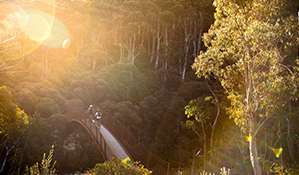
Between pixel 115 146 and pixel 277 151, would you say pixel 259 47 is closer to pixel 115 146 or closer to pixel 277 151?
pixel 115 146

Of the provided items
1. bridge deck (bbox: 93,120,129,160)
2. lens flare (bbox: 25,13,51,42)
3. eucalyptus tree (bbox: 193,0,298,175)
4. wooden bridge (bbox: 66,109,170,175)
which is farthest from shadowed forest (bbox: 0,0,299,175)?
bridge deck (bbox: 93,120,129,160)

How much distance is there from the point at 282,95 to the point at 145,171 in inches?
212

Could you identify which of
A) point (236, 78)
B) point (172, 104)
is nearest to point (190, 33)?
point (172, 104)

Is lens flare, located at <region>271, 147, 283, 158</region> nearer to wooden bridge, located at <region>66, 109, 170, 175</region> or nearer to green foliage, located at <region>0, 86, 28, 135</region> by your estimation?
wooden bridge, located at <region>66, 109, 170, 175</region>

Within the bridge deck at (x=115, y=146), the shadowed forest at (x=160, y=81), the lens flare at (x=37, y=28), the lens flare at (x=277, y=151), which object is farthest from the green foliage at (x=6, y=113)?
the lens flare at (x=37, y=28)

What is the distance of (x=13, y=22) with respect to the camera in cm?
1159

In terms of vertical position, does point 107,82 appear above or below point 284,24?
below

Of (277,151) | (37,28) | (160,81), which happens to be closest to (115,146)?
(277,151)

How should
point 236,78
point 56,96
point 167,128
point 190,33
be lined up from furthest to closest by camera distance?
point 190,33
point 167,128
point 56,96
point 236,78

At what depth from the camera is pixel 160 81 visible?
34188 millimetres

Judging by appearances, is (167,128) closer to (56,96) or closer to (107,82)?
(107,82)

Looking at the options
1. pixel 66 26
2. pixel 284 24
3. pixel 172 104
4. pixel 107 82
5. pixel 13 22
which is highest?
pixel 66 26

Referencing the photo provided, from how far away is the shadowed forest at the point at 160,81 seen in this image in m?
8.01

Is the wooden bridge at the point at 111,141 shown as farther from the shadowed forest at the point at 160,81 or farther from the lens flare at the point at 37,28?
the lens flare at the point at 37,28
